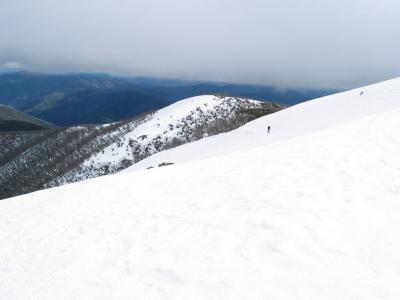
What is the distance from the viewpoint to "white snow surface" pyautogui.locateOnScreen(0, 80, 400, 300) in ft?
24.1

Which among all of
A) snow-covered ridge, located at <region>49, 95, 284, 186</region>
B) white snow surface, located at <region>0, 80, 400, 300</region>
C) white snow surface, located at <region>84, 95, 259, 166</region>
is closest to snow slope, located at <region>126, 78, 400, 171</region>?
white snow surface, located at <region>0, 80, 400, 300</region>

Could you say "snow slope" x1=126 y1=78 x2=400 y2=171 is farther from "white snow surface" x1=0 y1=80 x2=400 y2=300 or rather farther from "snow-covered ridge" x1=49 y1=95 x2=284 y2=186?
"snow-covered ridge" x1=49 y1=95 x2=284 y2=186

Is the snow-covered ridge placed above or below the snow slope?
below

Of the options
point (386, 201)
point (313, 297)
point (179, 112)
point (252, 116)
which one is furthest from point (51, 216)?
point (179, 112)

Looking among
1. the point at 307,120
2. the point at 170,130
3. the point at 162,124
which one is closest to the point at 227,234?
the point at 307,120

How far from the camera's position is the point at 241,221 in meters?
10.0

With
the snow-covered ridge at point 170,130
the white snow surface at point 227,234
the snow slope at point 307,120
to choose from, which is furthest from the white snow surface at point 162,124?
the white snow surface at point 227,234

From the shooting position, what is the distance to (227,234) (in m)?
9.39

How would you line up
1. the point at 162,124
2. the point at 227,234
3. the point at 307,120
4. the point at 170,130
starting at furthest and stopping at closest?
the point at 162,124, the point at 170,130, the point at 307,120, the point at 227,234

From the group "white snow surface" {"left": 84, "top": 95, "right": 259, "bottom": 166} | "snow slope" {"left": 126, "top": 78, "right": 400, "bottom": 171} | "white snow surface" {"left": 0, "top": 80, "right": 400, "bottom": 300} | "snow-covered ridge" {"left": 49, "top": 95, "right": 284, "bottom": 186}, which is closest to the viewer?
"white snow surface" {"left": 0, "top": 80, "right": 400, "bottom": 300}

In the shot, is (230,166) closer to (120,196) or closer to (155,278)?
(120,196)

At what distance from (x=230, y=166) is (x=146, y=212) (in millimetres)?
5714

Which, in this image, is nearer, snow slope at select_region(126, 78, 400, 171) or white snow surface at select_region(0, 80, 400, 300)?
white snow surface at select_region(0, 80, 400, 300)

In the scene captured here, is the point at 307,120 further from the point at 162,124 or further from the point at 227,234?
the point at 162,124
